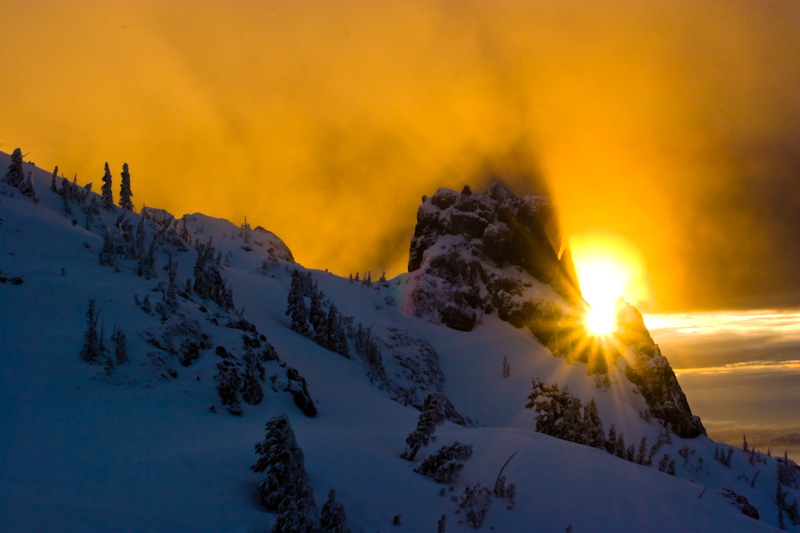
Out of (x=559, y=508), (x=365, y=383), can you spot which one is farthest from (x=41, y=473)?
(x=365, y=383)

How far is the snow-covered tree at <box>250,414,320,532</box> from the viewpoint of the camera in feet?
41.1

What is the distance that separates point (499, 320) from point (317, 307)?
63.1 m

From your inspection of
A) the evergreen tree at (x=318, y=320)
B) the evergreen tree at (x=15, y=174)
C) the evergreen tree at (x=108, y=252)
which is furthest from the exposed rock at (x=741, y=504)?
the evergreen tree at (x=15, y=174)

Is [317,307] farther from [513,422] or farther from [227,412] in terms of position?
[513,422]

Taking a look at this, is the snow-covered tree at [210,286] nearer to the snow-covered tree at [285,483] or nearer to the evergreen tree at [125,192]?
the evergreen tree at [125,192]

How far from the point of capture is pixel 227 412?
22500 millimetres

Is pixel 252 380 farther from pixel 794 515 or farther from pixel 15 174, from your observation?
pixel 794 515

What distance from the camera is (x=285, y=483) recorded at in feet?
45.9

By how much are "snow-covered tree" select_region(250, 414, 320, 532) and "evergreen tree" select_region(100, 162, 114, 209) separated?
43087 millimetres

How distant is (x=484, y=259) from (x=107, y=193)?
3192 inches

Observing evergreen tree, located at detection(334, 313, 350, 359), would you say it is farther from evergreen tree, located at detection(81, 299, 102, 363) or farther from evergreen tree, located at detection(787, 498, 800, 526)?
evergreen tree, located at detection(787, 498, 800, 526)

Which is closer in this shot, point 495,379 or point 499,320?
point 495,379

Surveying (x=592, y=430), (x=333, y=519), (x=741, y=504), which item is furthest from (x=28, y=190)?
(x=741, y=504)

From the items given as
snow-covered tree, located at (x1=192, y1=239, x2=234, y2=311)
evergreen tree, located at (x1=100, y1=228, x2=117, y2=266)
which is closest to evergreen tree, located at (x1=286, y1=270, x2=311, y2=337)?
snow-covered tree, located at (x1=192, y1=239, x2=234, y2=311)
